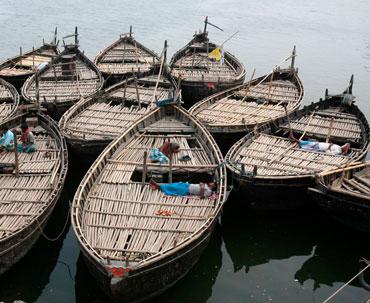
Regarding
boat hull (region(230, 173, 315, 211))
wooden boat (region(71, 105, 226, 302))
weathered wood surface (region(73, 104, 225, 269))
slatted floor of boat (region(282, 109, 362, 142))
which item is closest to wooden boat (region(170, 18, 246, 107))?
wooden boat (region(71, 105, 226, 302))

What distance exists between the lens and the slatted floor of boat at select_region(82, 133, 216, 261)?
12.1 meters

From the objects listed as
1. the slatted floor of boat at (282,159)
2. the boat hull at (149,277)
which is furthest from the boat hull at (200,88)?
the boat hull at (149,277)

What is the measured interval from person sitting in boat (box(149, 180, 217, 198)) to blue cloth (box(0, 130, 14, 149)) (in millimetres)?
5572

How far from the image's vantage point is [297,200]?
16.1 metres

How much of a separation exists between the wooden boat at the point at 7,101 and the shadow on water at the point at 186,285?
8628 mm

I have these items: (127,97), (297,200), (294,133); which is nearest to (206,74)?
(127,97)

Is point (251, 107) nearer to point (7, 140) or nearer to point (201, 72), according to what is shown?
point (201, 72)

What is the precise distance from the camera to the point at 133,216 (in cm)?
1330

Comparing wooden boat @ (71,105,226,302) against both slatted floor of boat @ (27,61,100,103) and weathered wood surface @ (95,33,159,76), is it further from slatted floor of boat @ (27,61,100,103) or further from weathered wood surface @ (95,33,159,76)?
weathered wood surface @ (95,33,159,76)

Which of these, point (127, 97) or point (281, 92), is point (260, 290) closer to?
point (127, 97)

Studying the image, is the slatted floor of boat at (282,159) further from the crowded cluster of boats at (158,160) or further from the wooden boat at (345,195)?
the wooden boat at (345,195)

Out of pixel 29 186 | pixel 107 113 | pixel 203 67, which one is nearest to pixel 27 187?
A: pixel 29 186

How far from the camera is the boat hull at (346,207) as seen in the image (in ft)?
46.7

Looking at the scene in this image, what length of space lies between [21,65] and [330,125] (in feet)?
56.9
